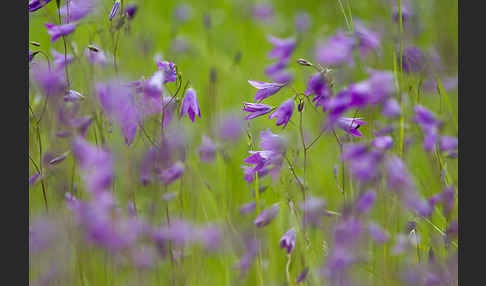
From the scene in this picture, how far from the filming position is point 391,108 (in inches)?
47.4

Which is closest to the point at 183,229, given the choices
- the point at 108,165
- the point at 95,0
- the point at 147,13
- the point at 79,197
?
the point at 79,197

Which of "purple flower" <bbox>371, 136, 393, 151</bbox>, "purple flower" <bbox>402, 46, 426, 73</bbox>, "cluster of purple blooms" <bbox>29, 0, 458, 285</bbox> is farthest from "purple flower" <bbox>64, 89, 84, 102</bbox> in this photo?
"purple flower" <bbox>402, 46, 426, 73</bbox>

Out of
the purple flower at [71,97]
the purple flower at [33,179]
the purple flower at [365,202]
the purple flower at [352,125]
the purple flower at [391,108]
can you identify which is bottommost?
the purple flower at [33,179]

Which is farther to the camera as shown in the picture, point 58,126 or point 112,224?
point 58,126

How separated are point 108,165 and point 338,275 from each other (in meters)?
0.59

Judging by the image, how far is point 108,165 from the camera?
43.0 inches

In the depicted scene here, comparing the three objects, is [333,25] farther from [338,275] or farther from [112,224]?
[112,224]

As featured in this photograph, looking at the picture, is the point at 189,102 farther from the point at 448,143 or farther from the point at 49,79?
the point at 448,143

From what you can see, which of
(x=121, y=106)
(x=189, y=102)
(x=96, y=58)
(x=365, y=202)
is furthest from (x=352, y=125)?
(x=96, y=58)

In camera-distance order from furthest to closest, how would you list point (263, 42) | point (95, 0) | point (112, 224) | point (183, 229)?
point (263, 42) < point (95, 0) < point (183, 229) < point (112, 224)

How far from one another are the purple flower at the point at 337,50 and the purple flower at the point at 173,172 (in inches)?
22.0

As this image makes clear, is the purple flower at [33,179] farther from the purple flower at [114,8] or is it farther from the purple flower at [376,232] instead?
the purple flower at [376,232]

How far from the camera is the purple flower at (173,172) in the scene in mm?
1527

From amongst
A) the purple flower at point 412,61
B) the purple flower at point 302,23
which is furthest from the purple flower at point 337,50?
the purple flower at point 302,23
